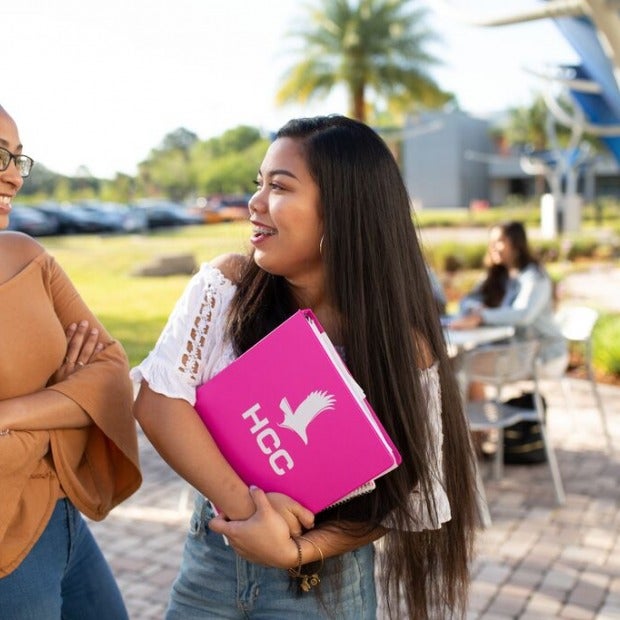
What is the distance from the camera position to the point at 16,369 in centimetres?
166

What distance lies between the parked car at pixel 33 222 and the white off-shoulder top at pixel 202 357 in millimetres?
28451

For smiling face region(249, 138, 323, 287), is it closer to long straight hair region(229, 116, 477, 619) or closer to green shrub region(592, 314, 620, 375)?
long straight hair region(229, 116, 477, 619)

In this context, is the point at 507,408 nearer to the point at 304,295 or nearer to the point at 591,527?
the point at 591,527

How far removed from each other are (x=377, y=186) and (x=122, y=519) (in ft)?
12.6

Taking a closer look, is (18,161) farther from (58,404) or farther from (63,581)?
(63,581)

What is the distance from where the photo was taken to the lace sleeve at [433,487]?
1.67 meters

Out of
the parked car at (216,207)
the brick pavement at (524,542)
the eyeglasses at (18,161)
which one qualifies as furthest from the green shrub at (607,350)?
the parked car at (216,207)

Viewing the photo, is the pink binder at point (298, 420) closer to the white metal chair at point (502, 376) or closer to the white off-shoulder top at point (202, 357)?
the white off-shoulder top at point (202, 357)

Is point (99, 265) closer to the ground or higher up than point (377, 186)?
closer to the ground

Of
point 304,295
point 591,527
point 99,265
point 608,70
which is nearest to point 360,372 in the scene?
point 304,295

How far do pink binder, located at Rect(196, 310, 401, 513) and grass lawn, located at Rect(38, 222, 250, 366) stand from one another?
0.43 meters

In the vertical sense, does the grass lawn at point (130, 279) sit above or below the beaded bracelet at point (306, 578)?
below

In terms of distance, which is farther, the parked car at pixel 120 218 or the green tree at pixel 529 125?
the green tree at pixel 529 125

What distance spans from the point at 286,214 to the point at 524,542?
11.3 feet
